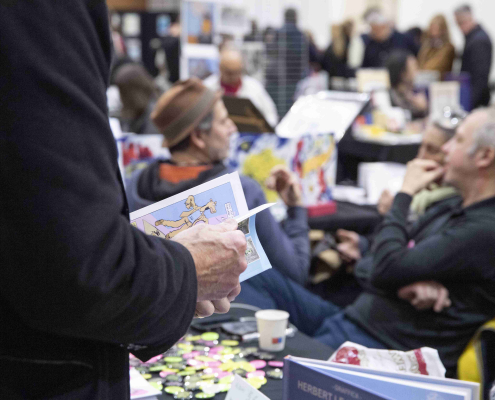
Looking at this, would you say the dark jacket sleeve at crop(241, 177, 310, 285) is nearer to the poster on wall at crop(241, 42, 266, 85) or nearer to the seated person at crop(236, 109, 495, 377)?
the seated person at crop(236, 109, 495, 377)

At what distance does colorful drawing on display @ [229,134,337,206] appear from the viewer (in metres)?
3.15

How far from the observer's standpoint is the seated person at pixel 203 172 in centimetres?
221

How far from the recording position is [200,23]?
16.4 feet

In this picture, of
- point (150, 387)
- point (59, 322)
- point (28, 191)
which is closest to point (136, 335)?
point (59, 322)

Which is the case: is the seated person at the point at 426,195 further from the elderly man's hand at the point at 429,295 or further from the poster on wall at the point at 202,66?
the poster on wall at the point at 202,66

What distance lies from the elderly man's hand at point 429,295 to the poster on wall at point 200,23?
3.60 meters

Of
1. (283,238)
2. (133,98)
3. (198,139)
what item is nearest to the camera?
(283,238)

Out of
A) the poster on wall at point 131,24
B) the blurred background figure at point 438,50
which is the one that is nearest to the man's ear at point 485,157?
the blurred background figure at point 438,50

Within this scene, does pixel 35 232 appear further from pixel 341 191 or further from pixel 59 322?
pixel 341 191

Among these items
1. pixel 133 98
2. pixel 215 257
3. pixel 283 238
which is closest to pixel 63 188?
pixel 215 257

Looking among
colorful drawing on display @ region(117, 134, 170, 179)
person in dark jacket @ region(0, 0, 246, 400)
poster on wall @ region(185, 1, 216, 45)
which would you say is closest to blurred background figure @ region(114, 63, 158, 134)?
poster on wall @ region(185, 1, 216, 45)

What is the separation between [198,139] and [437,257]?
3.55 ft

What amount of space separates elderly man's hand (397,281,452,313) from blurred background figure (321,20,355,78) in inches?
287

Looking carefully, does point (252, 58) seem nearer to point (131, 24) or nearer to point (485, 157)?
point (485, 157)
